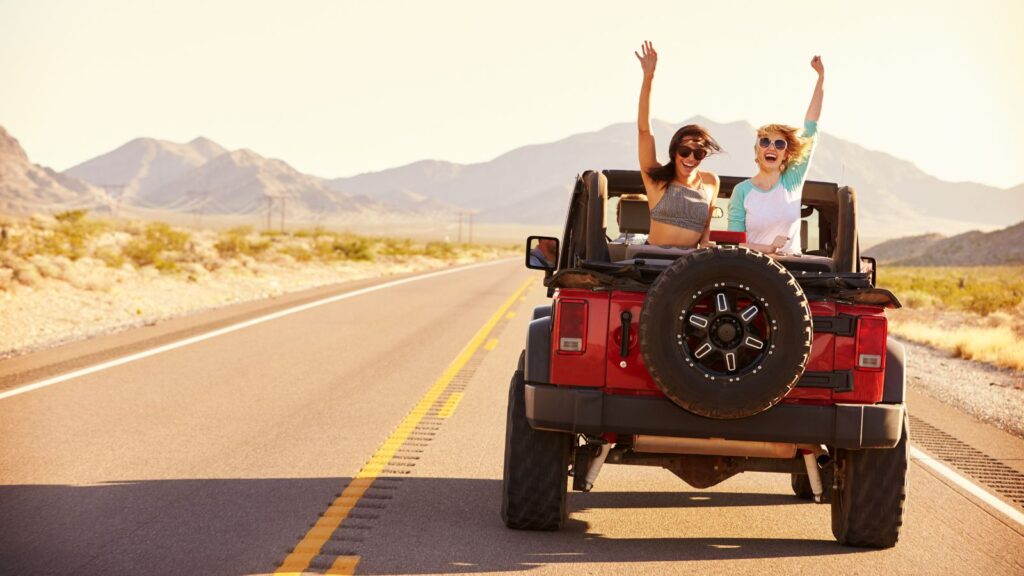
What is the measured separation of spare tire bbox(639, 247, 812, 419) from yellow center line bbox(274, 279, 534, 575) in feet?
5.77

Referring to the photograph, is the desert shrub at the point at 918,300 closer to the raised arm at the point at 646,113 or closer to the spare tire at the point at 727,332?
the raised arm at the point at 646,113

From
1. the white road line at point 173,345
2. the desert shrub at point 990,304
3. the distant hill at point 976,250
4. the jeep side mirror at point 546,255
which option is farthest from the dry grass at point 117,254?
the distant hill at point 976,250

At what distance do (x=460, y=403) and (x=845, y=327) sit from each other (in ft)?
16.9

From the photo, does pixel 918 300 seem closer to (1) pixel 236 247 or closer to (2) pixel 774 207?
(1) pixel 236 247

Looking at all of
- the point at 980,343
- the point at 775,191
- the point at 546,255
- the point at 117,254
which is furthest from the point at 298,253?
the point at 775,191

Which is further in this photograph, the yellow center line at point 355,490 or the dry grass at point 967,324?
the dry grass at point 967,324

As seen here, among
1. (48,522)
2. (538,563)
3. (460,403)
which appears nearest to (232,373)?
(460,403)

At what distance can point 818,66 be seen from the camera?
6.80m

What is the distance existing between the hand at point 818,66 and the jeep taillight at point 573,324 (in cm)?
242

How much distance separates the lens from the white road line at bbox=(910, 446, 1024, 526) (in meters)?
6.66

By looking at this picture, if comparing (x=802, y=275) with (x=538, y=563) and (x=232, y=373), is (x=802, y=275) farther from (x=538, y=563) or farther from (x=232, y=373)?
(x=232, y=373)

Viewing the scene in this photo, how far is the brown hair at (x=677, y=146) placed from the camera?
19.5 feet

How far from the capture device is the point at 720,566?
5.41 metres

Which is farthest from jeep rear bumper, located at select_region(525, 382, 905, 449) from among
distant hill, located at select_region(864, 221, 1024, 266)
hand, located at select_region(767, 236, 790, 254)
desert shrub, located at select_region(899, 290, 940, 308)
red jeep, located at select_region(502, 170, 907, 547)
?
distant hill, located at select_region(864, 221, 1024, 266)
